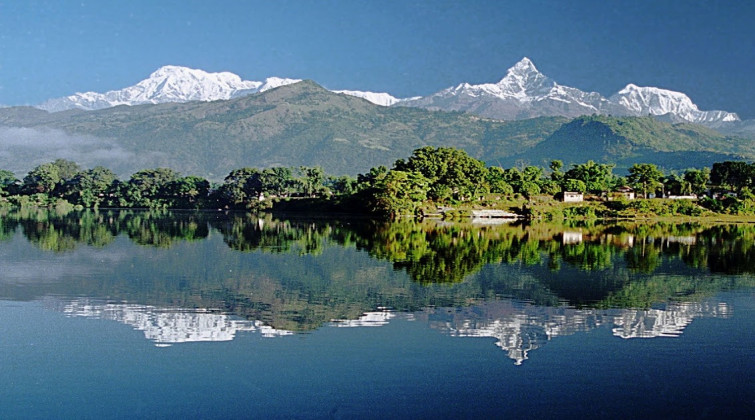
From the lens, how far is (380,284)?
26.6 m

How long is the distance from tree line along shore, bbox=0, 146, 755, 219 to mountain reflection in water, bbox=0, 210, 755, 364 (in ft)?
134

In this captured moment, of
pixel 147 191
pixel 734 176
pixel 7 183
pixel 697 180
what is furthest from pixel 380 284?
pixel 7 183

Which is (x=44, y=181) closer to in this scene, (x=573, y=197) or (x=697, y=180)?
(x=573, y=197)

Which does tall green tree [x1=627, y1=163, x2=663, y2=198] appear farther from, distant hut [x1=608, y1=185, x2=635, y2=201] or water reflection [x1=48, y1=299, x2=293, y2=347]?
water reflection [x1=48, y1=299, x2=293, y2=347]

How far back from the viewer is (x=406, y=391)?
45.2 ft

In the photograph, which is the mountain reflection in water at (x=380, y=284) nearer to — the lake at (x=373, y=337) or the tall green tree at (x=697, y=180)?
the lake at (x=373, y=337)

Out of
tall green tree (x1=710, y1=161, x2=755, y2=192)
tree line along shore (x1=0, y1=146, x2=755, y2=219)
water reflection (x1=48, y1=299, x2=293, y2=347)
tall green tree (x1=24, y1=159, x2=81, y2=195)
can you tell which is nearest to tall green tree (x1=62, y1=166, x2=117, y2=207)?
tree line along shore (x1=0, y1=146, x2=755, y2=219)

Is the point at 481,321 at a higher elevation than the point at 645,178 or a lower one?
lower

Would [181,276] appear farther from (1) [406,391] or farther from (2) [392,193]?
(2) [392,193]

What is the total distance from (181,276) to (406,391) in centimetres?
1693

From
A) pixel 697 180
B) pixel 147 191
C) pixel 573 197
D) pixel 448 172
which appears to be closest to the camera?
Answer: pixel 448 172

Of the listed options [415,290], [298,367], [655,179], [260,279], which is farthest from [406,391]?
[655,179]

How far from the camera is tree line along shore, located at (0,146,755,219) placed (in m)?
87.9

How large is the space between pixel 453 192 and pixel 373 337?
7792 centimetres
